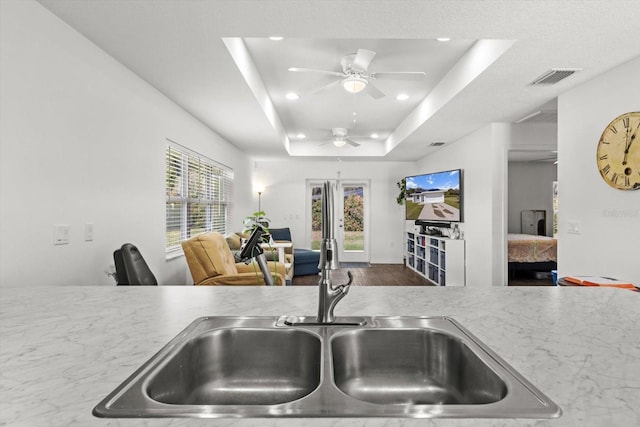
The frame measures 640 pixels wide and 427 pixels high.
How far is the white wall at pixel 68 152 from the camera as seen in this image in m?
1.83

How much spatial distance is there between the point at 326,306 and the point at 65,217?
204 centimetres

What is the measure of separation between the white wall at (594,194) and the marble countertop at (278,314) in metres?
1.82

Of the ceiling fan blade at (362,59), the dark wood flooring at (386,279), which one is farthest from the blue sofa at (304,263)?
the ceiling fan blade at (362,59)

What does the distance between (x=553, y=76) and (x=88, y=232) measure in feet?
12.4

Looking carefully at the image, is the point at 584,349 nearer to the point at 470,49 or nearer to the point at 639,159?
the point at 639,159

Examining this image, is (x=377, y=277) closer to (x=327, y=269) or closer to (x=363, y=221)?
(x=363, y=221)

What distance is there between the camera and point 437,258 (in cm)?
597

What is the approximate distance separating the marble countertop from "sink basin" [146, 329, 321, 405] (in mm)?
106

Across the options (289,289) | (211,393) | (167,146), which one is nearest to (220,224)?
(167,146)

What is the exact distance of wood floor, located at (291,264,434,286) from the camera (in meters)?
5.89

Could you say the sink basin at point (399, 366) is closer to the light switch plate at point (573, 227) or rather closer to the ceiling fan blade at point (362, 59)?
the ceiling fan blade at point (362, 59)

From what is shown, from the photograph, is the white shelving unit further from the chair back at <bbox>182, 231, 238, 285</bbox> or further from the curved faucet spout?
the curved faucet spout

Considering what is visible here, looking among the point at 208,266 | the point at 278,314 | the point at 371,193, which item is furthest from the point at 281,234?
the point at 278,314

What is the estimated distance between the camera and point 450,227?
6.00 m
